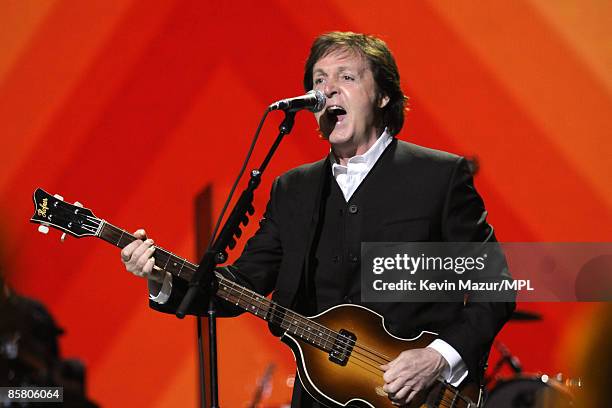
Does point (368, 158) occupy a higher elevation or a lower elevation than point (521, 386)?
higher

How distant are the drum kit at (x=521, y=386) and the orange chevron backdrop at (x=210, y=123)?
17cm

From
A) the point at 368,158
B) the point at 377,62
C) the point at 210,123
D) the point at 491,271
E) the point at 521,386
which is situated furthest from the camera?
the point at 521,386

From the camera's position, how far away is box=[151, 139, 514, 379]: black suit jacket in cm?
282

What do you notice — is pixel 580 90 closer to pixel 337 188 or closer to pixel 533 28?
pixel 533 28

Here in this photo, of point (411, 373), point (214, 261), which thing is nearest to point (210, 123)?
point (214, 261)

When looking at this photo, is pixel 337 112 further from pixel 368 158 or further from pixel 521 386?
pixel 521 386

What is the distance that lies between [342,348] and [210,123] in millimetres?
2179

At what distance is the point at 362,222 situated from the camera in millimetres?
2988

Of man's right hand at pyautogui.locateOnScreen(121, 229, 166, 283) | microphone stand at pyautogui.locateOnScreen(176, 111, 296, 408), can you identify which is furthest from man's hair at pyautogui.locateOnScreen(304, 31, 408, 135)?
man's right hand at pyautogui.locateOnScreen(121, 229, 166, 283)

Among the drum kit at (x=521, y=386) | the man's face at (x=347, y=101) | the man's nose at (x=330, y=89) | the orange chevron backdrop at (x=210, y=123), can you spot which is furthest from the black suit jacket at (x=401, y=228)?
the drum kit at (x=521, y=386)

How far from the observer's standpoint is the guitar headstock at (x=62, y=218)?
114 inches

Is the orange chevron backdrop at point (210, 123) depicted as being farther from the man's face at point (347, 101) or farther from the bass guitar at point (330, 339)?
the bass guitar at point (330, 339)

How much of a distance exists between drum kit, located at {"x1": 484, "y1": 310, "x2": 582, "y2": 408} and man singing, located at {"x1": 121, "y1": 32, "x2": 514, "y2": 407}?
1.89 m

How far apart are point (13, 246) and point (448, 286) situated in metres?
2.66
